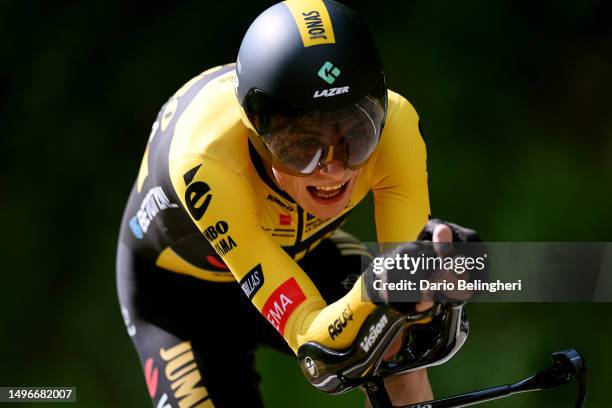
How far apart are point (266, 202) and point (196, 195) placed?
29cm

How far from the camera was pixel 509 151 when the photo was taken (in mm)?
5891

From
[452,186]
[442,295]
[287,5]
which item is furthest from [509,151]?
[442,295]

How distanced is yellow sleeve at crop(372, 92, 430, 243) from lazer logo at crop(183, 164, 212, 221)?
0.56 meters

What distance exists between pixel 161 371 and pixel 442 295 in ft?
4.73

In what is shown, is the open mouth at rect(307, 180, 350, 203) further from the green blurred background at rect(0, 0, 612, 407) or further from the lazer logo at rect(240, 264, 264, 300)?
the green blurred background at rect(0, 0, 612, 407)

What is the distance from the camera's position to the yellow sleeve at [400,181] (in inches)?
137

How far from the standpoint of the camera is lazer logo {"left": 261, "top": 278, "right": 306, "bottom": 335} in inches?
127

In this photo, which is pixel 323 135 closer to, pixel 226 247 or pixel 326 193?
pixel 326 193

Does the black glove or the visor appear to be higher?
the visor

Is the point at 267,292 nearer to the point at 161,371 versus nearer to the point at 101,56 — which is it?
the point at 161,371

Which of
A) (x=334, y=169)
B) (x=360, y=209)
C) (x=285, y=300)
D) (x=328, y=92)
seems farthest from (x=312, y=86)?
(x=360, y=209)

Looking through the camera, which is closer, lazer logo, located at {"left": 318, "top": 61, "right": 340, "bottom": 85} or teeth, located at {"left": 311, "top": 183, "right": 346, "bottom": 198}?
lazer logo, located at {"left": 318, "top": 61, "right": 340, "bottom": 85}

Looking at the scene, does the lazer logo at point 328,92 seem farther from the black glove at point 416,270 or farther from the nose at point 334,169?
the black glove at point 416,270

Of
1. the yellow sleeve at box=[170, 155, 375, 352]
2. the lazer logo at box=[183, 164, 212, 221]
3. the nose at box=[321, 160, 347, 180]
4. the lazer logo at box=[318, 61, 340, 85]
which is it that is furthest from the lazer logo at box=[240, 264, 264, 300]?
the lazer logo at box=[318, 61, 340, 85]
